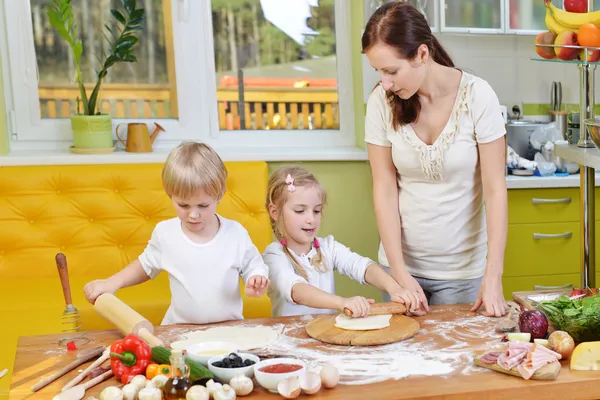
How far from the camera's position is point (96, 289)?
1.97m

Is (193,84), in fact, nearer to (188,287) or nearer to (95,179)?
(95,179)

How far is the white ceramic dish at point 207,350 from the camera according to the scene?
1641 millimetres

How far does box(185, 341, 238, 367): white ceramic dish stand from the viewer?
164cm

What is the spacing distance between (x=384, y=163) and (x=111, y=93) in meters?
1.97

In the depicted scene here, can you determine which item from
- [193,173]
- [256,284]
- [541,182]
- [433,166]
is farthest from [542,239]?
[193,173]

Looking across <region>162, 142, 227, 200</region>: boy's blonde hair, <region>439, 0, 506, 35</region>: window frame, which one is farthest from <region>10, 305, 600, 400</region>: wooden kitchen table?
<region>439, 0, 506, 35</region>: window frame

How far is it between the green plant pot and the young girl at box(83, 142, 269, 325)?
1.50 m

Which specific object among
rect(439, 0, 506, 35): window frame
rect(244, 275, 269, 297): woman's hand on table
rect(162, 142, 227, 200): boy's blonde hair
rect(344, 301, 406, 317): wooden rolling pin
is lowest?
rect(344, 301, 406, 317): wooden rolling pin

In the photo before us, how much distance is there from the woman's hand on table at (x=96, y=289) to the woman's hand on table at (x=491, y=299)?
94cm

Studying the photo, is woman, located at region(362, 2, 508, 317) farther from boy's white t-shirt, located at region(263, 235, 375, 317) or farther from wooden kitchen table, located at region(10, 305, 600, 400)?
wooden kitchen table, located at region(10, 305, 600, 400)

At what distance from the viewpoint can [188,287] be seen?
210cm

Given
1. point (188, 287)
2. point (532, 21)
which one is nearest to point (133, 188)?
point (188, 287)

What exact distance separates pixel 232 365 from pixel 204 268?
0.57m

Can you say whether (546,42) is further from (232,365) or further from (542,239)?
(232,365)
